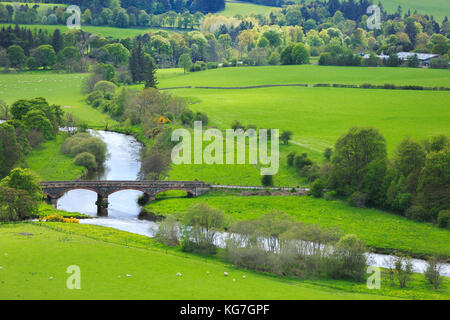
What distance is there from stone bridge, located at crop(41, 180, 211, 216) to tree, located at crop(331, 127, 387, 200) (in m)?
20.9

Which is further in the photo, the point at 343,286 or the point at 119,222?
the point at 119,222

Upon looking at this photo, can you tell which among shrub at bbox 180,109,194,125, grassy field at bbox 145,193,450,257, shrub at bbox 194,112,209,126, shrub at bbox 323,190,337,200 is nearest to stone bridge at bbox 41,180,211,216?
grassy field at bbox 145,193,450,257

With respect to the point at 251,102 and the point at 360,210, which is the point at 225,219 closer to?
the point at 360,210

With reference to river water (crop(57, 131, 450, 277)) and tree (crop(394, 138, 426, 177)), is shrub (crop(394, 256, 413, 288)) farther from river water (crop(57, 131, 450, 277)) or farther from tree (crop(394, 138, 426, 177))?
tree (crop(394, 138, 426, 177))

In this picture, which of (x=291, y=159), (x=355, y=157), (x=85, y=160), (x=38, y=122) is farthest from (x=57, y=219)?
(x=38, y=122)

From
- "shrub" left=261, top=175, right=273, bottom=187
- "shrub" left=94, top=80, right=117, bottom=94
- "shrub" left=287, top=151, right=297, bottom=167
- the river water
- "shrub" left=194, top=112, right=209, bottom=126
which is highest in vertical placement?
"shrub" left=94, top=80, right=117, bottom=94

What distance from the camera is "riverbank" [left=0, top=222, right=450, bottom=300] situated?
5241 cm

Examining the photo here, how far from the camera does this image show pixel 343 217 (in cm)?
8544

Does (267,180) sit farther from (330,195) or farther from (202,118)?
(202,118)

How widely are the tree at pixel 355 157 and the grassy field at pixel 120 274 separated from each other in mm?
33901

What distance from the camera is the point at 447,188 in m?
83.8

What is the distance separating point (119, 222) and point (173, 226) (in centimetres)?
1383
